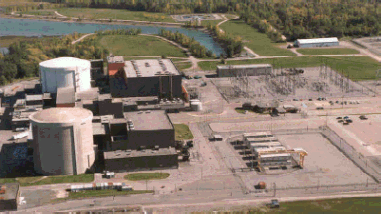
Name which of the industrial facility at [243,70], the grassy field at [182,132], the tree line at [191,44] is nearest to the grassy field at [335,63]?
the tree line at [191,44]

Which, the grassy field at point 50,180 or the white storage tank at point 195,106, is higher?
the white storage tank at point 195,106

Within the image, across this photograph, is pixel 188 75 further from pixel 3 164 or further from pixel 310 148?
pixel 3 164

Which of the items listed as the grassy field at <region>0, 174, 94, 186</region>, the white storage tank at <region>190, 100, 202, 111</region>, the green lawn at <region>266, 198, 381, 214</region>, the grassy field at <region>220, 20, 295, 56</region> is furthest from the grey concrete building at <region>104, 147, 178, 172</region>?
the grassy field at <region>220, 20, 295, 56</region>

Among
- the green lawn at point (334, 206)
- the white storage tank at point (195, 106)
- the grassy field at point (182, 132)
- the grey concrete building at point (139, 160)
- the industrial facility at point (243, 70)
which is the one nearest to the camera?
the green lawn at point (334, 206)

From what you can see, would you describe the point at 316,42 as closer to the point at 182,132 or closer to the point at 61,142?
the point at 182,132

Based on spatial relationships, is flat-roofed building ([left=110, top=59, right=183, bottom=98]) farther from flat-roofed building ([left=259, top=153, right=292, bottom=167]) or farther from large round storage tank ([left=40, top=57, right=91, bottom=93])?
flat-roofed building ([left=259, top=153, right=292, bottom=167])

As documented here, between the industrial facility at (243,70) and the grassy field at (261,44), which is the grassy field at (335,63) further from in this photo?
the industrial facility at (243,70)
